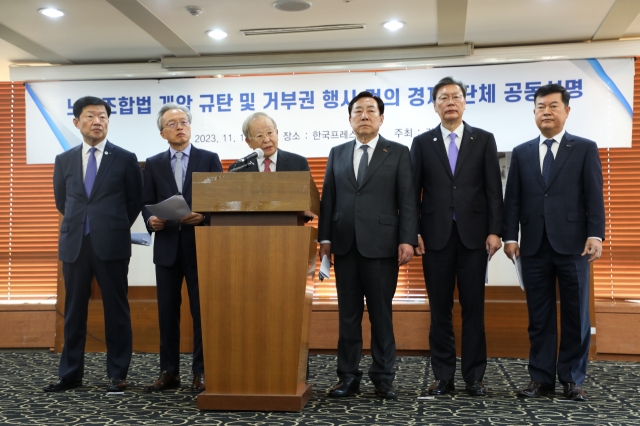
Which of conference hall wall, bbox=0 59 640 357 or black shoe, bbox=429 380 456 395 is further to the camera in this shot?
conference hall wall, bbox=0 59 640 357

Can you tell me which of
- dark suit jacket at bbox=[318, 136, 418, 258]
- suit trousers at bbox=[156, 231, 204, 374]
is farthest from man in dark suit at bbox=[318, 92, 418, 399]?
suit trousers at bbox=[156, 231, 204, 374]

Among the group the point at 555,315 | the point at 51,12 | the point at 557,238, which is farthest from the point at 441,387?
the point at 51,12

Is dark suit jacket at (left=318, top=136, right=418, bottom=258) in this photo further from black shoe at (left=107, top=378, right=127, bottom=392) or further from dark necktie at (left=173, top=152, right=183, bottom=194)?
black shoe at (left=107, top=378, right=127, bottom=392)

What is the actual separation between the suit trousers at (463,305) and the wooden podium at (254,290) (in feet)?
2.97

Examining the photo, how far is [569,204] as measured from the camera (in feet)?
11.8

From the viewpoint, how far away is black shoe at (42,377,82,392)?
3.84 m

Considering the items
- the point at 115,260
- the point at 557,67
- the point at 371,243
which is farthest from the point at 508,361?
the point at 115,260

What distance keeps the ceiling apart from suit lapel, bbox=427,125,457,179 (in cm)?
138

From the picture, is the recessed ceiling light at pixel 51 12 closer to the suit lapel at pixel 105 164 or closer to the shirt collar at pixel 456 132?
the suit lapel at pixel 105 164

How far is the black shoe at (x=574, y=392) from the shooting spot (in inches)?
135

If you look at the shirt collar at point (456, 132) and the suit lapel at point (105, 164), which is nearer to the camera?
the shirt collar at point (456, 132)

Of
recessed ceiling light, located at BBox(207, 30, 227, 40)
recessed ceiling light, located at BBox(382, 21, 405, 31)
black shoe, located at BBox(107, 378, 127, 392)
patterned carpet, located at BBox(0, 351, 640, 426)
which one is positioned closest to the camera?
patterned carpet, located at BBox(0, 351, 640, 426)

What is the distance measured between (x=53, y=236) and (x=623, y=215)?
5273 mm

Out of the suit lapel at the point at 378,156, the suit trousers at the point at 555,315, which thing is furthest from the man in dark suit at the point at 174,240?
the suit trousers at the point at 555,315
